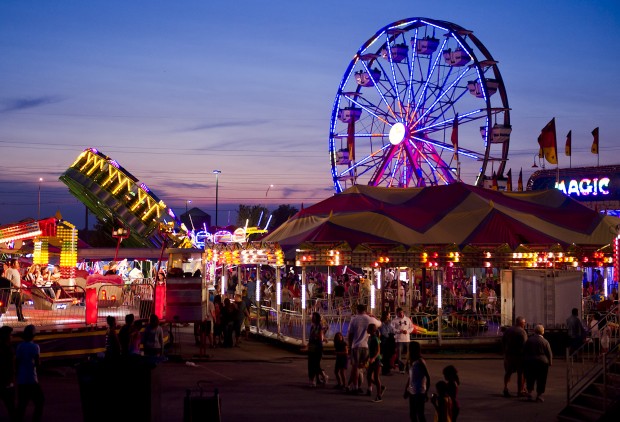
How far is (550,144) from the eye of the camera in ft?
112

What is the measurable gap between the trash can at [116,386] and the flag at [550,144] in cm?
2624

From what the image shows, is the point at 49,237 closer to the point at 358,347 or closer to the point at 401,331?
the point at 401,331

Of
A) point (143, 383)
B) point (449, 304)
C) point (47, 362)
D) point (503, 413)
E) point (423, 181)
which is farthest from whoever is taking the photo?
point (423, 181)

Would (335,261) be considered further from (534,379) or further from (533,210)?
(534,379)

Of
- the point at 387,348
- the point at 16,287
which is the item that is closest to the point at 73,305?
the point at 16,287

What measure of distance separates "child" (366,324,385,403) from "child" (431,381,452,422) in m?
4.86

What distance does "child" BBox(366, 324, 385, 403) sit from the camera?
15742 mm

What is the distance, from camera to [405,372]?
19578 mm

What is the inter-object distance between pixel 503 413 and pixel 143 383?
6.61 metres

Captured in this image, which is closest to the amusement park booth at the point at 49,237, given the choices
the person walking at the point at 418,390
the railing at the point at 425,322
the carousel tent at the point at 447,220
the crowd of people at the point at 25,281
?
the crowd of people at the point at 25,281

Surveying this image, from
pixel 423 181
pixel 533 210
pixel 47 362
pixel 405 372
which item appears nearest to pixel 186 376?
pixel 47 362

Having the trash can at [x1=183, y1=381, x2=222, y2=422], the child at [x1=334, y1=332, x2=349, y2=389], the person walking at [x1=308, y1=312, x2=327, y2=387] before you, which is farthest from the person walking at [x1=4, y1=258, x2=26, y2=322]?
the trash can at [x1=183, y1=381, x2=222, y2=422]

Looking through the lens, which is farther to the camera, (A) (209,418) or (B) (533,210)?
(B) (533,210)

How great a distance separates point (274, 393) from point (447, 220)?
1154cm
